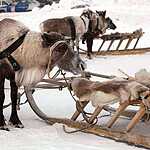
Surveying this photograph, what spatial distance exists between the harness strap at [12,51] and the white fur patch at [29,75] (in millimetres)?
97

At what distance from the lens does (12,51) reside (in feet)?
20.8

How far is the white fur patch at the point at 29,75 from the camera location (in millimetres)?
6449

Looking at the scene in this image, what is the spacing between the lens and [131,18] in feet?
85.1

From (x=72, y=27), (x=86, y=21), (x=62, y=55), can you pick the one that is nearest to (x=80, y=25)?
(x=86, y=21)

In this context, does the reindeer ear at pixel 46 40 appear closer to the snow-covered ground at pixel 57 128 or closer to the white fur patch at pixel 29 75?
the white fur patch at pixel 29 75

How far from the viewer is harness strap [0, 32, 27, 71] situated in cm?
629

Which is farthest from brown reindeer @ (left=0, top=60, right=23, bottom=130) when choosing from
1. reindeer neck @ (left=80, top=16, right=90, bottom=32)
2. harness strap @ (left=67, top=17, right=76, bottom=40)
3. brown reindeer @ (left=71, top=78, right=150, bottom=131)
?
reindeer neck @ (left=80, top=16, right=90, bottom=32)

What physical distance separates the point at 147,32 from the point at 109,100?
52.7ft

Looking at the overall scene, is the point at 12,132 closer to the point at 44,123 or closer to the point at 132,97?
the point at 44,123

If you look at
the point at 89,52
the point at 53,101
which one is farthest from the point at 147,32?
the point at 53,101

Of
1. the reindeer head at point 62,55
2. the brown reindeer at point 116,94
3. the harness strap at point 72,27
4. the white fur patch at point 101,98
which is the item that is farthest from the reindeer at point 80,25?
the white fur patch at point 101,98

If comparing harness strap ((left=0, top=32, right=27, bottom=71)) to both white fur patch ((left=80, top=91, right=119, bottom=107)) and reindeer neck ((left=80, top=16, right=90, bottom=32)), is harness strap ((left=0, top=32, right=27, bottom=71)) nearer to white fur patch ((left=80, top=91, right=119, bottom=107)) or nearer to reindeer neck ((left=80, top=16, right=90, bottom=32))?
white fur patch ((left=80, top=91, right=119, bottom=107))

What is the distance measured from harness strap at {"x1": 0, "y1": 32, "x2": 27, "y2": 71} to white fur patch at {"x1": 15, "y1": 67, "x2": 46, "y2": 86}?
97 millimetres

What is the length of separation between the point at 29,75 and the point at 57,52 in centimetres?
43
